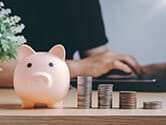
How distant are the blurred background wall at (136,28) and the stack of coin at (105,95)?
27.8 inches

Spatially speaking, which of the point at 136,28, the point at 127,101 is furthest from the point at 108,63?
the point at 127,101

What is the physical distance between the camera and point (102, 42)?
153 centimetres

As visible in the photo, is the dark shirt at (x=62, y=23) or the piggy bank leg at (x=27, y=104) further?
the dark shirt at (x=62, y=23)

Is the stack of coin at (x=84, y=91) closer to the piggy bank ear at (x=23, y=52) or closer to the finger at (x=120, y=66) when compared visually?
the piggy bank ear at (x=23, y=52)

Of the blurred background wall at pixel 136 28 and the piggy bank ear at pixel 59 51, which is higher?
the blurred background wall at pixel 136 28

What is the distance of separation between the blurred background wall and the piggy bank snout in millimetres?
789

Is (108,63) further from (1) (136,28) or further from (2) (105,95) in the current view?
(2) (105,95)

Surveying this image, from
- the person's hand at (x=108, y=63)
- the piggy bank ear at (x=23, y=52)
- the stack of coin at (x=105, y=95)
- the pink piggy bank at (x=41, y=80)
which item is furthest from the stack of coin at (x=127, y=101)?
the person's hand at (x=108, y=63)

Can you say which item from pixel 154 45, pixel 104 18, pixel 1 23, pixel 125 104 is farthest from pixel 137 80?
pixel 1 23

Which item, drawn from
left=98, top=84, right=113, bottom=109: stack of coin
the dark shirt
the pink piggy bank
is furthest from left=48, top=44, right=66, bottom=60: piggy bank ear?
the dark shirt

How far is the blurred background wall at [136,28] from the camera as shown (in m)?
1.54

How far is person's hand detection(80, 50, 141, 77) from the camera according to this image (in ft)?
5.00

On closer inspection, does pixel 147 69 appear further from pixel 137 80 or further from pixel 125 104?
pixel 125 104

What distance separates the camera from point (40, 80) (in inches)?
31.2
